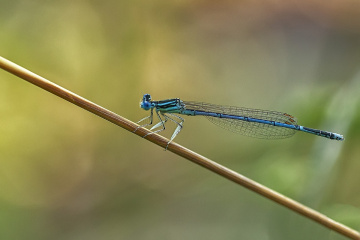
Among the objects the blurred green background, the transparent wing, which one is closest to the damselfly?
the transparent wing

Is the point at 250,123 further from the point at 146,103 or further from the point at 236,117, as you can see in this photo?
the point at 146,103

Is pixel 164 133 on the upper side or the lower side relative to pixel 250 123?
lower

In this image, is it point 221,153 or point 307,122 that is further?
point 221,153

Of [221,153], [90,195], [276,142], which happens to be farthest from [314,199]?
[90,195]

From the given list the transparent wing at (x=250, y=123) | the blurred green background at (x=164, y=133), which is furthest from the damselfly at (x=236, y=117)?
the blurred green background at (x=164, y=133)

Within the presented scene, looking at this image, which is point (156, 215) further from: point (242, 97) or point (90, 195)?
point (242, 97)

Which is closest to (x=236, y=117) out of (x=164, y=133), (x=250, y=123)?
(x=250, y=123)

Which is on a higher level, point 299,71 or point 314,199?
point 299,71
